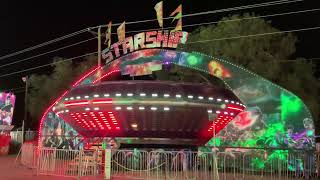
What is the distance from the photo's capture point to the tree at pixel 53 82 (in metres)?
50.6

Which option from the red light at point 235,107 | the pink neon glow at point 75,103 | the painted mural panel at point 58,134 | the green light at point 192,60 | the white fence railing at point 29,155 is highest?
the green light at point 192,60

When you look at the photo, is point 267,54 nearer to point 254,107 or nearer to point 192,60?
point 254,107

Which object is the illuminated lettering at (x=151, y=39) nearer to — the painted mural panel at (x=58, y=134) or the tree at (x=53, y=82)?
the painted mural panel at (x=58, y=134)

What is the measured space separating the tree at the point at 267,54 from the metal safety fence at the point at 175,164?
1245cm

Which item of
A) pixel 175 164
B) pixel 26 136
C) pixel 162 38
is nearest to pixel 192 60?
pixel 162 38

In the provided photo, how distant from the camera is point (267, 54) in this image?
32031 mm

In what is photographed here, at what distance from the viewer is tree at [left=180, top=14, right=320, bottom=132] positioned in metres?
31.4

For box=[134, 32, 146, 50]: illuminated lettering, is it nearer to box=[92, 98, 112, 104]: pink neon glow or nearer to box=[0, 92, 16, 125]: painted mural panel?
box=[92, 98, 112, 104]: pink neon glow

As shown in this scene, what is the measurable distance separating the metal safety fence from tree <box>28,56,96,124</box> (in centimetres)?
3087

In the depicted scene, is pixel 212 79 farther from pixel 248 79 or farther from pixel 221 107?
pixel 221 107

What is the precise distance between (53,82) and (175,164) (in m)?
37.1

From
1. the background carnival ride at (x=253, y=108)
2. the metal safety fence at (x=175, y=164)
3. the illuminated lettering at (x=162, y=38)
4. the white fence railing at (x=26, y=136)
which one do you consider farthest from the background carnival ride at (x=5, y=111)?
the illuminated lettering at (x=162, y=38)

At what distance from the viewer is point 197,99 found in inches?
733

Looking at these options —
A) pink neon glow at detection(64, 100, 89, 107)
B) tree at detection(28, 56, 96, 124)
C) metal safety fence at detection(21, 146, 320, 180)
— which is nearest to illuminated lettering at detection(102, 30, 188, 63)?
pink neon glow at detection(64, 100, 89, 107)
